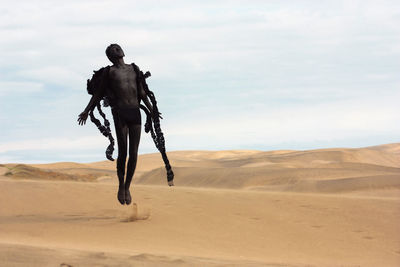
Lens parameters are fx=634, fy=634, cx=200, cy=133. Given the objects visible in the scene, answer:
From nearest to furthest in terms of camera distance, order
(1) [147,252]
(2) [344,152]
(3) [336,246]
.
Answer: (1) [147,252] < (3) [336,246] < (2) [344,152]

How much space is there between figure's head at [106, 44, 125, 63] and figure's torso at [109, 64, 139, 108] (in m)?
0.16

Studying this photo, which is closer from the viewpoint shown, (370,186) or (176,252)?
(176,252)

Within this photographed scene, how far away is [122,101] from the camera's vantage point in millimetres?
9664

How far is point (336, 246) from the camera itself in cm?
930

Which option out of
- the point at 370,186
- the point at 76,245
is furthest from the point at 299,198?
the point at 370,186

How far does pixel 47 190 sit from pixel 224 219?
435 centimetres

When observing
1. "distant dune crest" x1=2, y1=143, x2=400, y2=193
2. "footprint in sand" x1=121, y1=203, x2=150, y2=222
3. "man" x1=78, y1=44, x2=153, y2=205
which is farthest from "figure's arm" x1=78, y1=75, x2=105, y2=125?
"distant dune crest" x1=2, y1=143, x2=400, y2=193

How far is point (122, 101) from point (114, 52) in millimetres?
790

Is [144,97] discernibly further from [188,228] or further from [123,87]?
[188,228]

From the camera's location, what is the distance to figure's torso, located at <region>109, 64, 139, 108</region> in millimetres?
9680

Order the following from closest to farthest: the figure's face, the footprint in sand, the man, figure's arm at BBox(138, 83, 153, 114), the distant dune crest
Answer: the man → the figure's face → figure's arm at BBox(138, 83, 153, 114) → the footprint in sand → the distant dune crest

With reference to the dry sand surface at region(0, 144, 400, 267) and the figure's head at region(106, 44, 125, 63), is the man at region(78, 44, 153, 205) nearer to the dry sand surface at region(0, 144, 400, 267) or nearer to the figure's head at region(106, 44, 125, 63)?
the figure's head at region(106, 44, 125, 63)

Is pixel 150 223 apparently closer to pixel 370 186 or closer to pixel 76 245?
pixel 76 245

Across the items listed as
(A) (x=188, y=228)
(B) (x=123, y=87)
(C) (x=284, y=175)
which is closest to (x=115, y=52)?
(B) (x=123, y=87)
